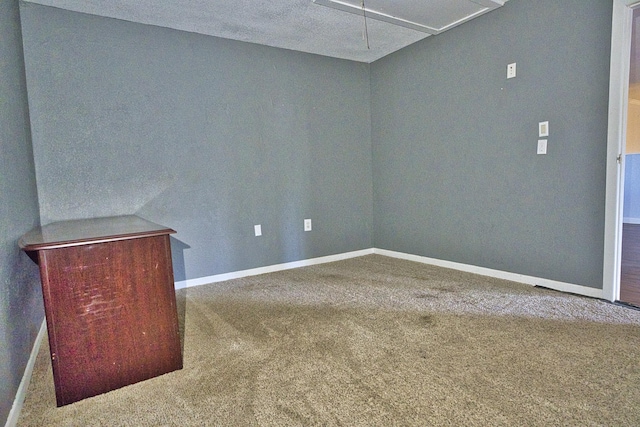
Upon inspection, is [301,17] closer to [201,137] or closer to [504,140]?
[201,137]

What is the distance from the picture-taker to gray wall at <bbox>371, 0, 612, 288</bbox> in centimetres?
229

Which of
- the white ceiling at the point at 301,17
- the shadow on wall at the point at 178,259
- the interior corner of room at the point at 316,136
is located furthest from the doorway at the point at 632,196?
the shadow on wall at the point at 178,259

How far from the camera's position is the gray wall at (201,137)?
2.45 metres

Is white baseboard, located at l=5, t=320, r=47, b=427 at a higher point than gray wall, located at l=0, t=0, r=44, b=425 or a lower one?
lower

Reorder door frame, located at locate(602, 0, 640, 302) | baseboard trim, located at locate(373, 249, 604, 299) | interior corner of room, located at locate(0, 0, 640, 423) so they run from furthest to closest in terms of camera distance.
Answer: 1. baseboard trim, located at locate(373, 249, 604, 299)
2. interior corner of room, located at locate(0, 0, 640, 423)
3. door frame, located at locate(602, 0, 640, 302)

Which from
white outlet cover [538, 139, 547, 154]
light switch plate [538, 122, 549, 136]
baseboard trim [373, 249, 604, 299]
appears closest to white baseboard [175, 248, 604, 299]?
baseboard trim [373, 249, 604, 299]

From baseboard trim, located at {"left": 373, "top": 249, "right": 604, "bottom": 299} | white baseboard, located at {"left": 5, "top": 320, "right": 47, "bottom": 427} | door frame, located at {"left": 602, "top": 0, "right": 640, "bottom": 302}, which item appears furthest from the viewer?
baseboard trim, located at {"left": 373, "top": 249, "right": 604, "bottom": 299}

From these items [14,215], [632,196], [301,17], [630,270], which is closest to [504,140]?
[630,270]

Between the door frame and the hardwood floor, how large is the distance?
152 mm

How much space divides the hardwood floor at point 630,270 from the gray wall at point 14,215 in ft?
10.6

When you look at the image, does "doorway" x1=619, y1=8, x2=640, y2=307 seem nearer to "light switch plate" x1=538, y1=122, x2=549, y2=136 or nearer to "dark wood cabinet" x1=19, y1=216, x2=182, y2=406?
"light switch plate" x1=538, y1=122, x2=549, y2=136

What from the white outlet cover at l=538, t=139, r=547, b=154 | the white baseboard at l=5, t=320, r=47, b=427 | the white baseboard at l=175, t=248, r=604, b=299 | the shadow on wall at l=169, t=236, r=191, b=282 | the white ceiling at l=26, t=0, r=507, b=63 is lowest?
the white baseboard at l=175, t=248, r=604, b=299

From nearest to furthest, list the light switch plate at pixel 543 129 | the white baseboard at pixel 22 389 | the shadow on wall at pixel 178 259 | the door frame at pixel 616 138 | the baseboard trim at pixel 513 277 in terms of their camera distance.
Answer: the white baseboard at pixel 22 389 < the door frame at pixel 616 138 < the baseboard trim at pixel 513 277 < the light switch plate at pixel 543 129 < the shadow on wall at pixel 178 259

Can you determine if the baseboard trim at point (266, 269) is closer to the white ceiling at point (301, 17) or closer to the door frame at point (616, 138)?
the white ceiling at point (301, 17)
